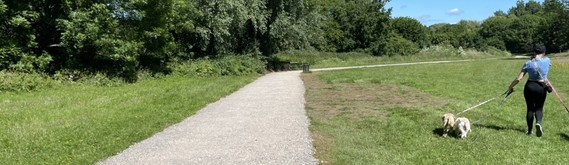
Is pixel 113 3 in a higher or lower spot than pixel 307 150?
higher

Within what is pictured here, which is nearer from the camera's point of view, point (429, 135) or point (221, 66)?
point (429, 135)

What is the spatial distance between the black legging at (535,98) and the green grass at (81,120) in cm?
727

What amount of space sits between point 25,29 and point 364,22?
5878cm

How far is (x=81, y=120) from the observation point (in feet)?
34.6

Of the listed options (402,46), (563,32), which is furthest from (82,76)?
(563,32)

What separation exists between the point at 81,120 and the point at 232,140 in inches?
151

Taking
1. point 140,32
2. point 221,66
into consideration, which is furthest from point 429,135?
point 221,66

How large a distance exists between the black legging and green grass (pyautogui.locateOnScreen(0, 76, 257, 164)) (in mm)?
7272

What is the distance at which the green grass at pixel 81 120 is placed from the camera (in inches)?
304

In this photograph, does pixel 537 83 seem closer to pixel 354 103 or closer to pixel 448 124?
pixel 448 124

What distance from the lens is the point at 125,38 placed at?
22250mm

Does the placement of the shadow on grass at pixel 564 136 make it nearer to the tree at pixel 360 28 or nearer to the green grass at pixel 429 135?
the green grass at pixel 429 135

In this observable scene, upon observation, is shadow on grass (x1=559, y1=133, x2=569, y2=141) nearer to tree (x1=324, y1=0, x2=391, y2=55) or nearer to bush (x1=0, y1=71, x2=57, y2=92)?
bush (x1=0, y1=71, x2=57, y2=92)

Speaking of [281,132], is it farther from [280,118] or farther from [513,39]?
[513,39]
